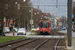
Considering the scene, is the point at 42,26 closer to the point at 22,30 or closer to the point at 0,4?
the point at 22,30

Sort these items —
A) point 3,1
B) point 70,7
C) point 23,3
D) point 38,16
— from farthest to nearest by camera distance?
point 38,16, point 23,3, point 3,1, point 70,7

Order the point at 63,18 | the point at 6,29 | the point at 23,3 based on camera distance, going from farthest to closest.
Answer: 1. the point at 63,18
2. the point at 23,3
3. the point at 6,29

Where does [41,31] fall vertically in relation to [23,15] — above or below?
below

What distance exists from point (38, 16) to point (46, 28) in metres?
56.1

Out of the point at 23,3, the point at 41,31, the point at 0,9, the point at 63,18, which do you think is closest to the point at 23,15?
the point at 23,3

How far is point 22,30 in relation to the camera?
50.4m

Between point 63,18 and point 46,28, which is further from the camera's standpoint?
point 63,18

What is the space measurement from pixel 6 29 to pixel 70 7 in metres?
51.7

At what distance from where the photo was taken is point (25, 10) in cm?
7769

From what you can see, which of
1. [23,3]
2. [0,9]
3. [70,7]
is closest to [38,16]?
[23,3]

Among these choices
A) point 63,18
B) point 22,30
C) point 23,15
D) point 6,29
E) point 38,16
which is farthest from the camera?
point 63,18

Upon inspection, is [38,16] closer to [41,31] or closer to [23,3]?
[23,3]

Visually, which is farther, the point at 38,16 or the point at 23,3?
the point at 38,16

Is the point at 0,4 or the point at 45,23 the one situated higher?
the point at 0,4
